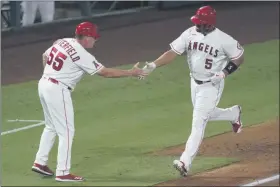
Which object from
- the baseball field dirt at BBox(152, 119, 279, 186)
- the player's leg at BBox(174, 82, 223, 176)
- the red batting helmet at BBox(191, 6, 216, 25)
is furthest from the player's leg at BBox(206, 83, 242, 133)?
the red batting helmet at BBox(191, 6, 216, 25)

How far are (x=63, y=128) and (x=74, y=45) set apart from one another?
110 cm

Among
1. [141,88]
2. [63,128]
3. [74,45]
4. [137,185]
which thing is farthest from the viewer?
[141,88]

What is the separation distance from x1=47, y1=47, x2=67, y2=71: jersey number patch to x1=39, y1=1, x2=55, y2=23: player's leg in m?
16.2

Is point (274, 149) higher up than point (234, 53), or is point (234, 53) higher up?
point (234, 53)

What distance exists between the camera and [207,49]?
9242mm

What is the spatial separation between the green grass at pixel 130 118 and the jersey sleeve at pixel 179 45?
5342 millimetres

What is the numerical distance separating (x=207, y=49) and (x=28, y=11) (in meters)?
17.6

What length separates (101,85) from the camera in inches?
856

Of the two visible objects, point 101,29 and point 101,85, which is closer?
point 101,85

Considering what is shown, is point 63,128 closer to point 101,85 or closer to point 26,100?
point 26,100

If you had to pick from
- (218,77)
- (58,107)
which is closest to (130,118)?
(58,107)

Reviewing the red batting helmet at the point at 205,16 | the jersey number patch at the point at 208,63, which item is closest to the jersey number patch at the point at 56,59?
the jersey number patch at the point at 208,63

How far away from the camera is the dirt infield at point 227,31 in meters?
16.0

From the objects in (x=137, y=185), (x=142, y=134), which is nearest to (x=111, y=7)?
(x=142, y=134)
